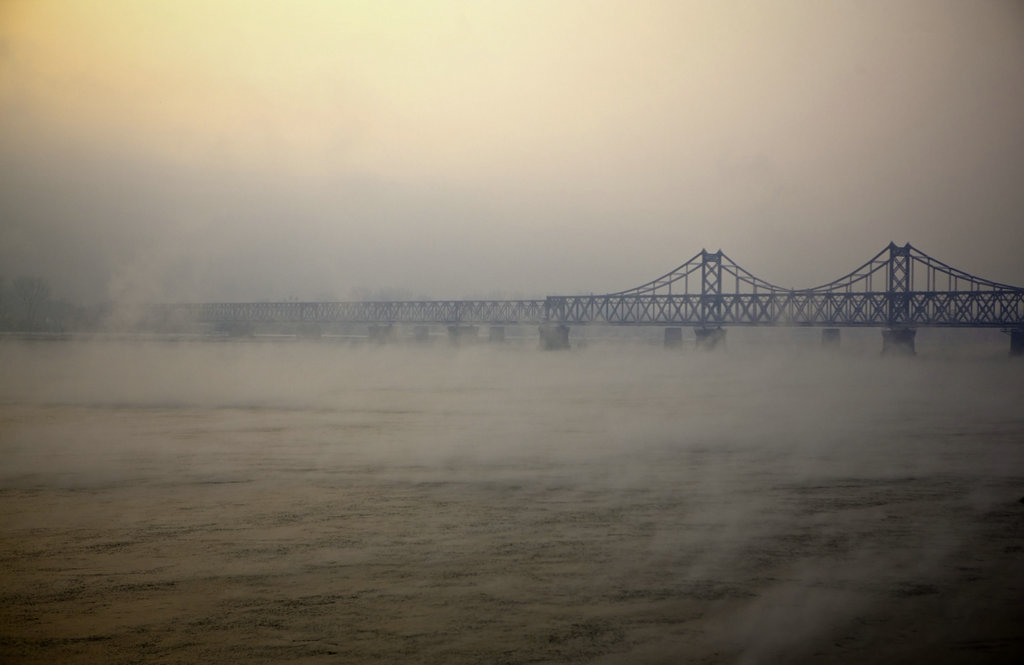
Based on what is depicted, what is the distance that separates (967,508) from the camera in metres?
16.0

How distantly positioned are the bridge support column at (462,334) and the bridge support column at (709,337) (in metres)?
44.8

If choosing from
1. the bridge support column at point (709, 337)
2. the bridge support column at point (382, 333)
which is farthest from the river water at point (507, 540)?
the bridge support column at point (382, 333)

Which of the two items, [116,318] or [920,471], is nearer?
[920,471]

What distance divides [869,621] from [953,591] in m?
1.66

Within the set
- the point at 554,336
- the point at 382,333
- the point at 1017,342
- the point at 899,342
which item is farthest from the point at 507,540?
Result: the point at 382,333

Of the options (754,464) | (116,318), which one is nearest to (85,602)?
(754,464)

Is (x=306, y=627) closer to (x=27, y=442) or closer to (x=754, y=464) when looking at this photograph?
(x=754, y=464)

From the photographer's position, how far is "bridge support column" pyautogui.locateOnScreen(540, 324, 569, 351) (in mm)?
131000

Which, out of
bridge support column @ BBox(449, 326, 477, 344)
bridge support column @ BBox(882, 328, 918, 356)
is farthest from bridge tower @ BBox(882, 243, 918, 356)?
bridge support column @ BBox(449, 326, 477, 344)

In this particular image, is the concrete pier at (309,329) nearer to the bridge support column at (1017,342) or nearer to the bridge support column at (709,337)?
the bridge support column at (709,337)

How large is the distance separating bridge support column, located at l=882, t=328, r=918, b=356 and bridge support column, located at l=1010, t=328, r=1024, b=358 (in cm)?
1007

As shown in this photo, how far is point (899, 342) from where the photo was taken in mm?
104875

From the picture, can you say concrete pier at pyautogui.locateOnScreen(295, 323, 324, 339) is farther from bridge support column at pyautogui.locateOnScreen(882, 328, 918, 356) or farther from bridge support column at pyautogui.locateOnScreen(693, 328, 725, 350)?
bridge support column at pyautogui.locateOnScreen(882, 328, 918, 356)

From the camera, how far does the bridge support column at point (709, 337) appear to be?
407ft
